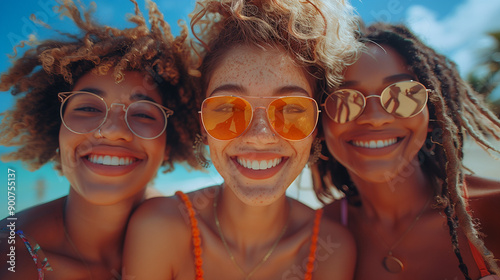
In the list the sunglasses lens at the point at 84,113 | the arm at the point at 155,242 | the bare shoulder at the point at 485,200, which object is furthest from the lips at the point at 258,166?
the bare shoulder at the point at 485,200

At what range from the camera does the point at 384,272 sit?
2.54 meters

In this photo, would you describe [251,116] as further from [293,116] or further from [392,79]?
[392,79]

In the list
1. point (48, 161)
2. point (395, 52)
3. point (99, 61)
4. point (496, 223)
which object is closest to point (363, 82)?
point (395, 52)

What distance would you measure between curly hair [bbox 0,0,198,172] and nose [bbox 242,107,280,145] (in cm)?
93

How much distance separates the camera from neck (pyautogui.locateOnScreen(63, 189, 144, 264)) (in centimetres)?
255

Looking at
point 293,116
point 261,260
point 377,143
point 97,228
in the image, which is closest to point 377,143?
point 377,143

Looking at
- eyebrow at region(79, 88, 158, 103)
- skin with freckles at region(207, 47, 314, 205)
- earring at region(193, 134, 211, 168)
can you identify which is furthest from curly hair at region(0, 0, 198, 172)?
skin with freckles at region(207, 47, 314, 205)

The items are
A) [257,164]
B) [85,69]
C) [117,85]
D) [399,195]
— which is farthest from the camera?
[399,195]

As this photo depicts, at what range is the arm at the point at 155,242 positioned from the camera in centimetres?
224

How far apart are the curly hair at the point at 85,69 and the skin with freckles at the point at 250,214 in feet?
1.81

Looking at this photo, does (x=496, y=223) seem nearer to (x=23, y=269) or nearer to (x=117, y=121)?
(x=117, y=121)

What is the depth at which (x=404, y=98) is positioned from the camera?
7.52 ft

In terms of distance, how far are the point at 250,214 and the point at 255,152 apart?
603 millimetres

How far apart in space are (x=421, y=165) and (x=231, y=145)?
1883mm
